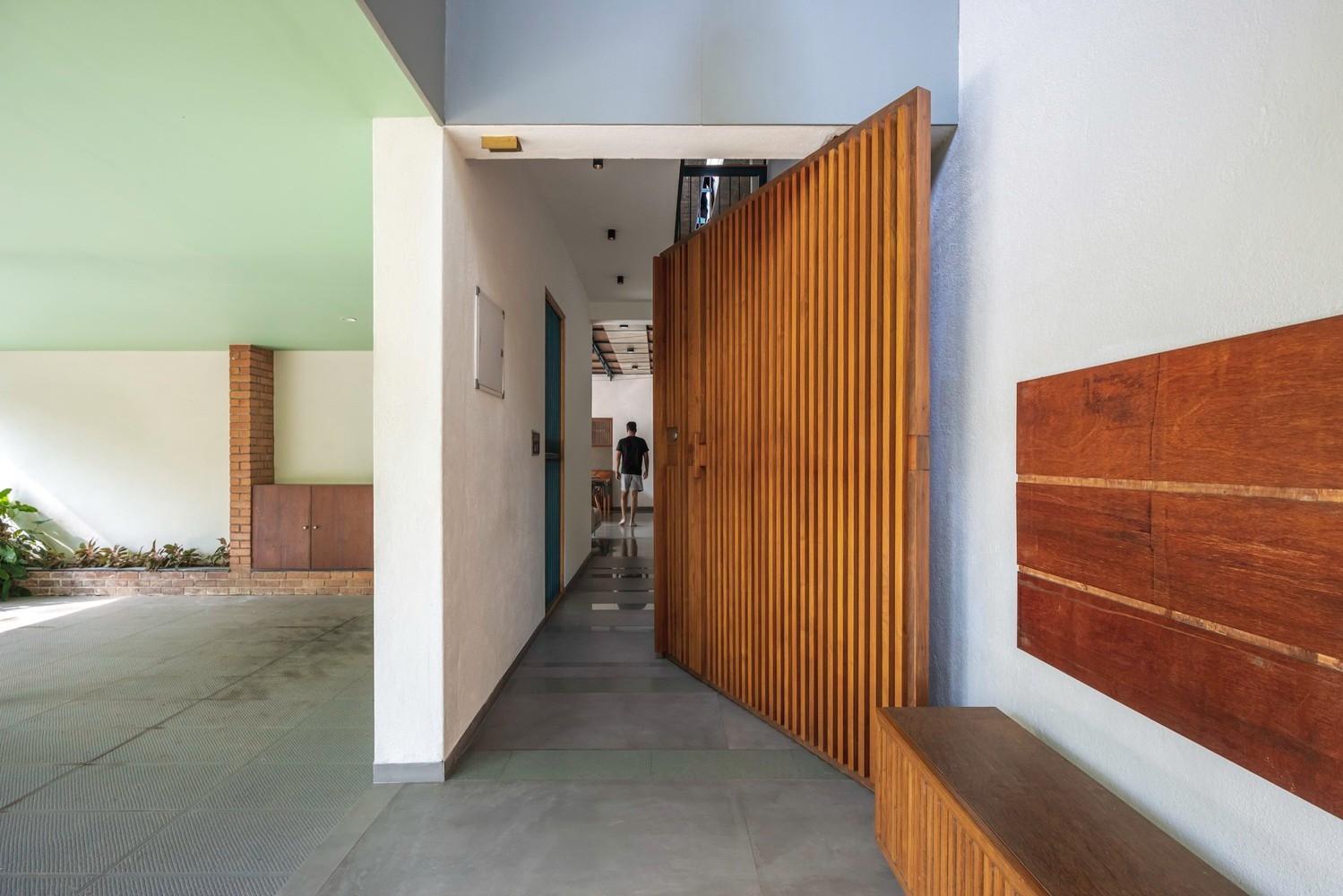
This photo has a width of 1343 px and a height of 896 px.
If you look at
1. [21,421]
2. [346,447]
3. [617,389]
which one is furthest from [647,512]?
[21,421]

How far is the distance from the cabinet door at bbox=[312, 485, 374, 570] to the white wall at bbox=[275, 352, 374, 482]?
0.77 m

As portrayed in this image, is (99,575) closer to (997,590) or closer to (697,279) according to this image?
(697,279)

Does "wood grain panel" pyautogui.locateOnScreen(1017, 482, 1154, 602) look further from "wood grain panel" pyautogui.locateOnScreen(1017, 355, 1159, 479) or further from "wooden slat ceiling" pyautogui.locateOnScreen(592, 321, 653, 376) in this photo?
"wooden slat ceiling" pyautogui.locateOnScreen(592, 321, 653, 376)

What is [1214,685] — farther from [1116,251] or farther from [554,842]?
[554,842]

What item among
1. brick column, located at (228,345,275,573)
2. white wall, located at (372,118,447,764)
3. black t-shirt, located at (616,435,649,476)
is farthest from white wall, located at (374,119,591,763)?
black t-shirt, located at (616,435,649,476)

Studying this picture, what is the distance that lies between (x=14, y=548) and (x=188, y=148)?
6523mm

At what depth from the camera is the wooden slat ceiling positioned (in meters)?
9.20

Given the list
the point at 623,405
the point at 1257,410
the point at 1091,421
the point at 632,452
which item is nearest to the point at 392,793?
the point at 1091,421

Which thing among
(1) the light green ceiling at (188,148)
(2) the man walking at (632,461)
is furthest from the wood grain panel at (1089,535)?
(2) the man walking at (632,461)

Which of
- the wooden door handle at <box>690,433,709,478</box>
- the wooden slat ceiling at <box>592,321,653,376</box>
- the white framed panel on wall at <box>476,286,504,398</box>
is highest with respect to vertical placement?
the wooden slat ceiling at <box>592,321,653,376</box>

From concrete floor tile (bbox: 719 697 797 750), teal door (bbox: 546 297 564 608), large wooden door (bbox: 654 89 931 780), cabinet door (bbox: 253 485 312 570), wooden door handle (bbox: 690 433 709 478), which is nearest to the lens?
large wooden door (bbox: 654 89 931 780)

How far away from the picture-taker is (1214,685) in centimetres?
118

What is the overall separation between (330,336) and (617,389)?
7647 mm

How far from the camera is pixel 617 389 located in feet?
44.5
